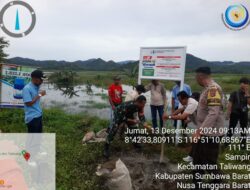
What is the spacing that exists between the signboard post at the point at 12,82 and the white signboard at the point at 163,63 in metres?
3.38

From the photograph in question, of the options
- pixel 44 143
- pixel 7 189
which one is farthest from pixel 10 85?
pixel 7 189

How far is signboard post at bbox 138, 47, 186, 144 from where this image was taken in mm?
6211

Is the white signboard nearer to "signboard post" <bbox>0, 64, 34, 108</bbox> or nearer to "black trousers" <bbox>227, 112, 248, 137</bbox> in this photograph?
"black trousers" <bbox>227, 112, 248, 137</bbox>

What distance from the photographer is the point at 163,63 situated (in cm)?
652

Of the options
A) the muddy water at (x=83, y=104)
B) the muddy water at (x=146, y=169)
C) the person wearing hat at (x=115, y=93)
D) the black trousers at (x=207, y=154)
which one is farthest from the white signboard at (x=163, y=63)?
the muddy water at (x=83, y=104)

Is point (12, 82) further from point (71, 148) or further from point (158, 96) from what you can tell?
point (158, 96)

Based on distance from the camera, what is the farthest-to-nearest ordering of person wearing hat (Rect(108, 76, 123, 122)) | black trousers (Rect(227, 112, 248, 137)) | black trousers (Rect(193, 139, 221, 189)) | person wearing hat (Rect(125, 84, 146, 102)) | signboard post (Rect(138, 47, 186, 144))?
1. person wearing hat (Rect(108, 76, 123, 122))
2. black trousers (Rect(227, 112, 248, 137))
3. signboard post (Rect(138, 47, 186, 144))
4. person wearing hat (Rect(125, 84, 146, 102))
5. black trousers (Rect(193, 139, 221, 189))

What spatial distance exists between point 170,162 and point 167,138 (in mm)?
1303

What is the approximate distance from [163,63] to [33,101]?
9.92ft

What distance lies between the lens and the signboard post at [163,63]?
6211mm

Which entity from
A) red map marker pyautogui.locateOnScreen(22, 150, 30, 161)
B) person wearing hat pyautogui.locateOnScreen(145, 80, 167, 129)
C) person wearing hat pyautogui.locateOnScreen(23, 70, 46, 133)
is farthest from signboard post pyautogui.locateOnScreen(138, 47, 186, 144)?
red map marker pyautogui.locateOnScreen(22, 150, 30, 161)

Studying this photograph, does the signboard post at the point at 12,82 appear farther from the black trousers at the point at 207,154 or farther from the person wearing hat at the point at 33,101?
the black trousers at the point at 207,154

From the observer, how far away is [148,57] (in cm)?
678

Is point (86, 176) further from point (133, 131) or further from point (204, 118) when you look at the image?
point (204, 118)
